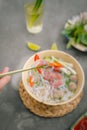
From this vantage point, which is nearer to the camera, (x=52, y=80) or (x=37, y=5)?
(x=52, y=80)

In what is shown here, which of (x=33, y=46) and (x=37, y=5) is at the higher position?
(x=37, y=5)

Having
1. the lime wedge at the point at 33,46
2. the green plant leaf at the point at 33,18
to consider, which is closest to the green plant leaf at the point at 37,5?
the green plant leaf at the point at 33,18

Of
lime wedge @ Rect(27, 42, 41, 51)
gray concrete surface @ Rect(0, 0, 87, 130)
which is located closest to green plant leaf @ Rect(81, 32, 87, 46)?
gray concrete surface @ Rect(0, 0, 87, 130)

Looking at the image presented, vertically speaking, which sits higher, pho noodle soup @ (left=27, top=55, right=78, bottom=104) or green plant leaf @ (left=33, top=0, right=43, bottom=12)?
green plant leaf @ (left=33, top=0, right=43, bottom=12)

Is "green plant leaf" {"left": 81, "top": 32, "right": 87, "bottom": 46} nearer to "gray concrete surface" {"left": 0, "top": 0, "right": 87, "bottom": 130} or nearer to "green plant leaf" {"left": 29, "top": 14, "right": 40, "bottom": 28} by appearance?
"gray concrete surface" {"left": 0, "top": 0, "right": 87, "bottom": 130}

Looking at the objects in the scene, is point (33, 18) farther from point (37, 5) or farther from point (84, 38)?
point (84, 38)

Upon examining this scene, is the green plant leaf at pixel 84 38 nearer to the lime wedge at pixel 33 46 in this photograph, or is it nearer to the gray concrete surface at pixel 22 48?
the gray concrete surface at pixel 22 48

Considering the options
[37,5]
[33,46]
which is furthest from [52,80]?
[37,5]

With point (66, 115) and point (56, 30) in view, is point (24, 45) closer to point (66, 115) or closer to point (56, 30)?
point (56, 30)
